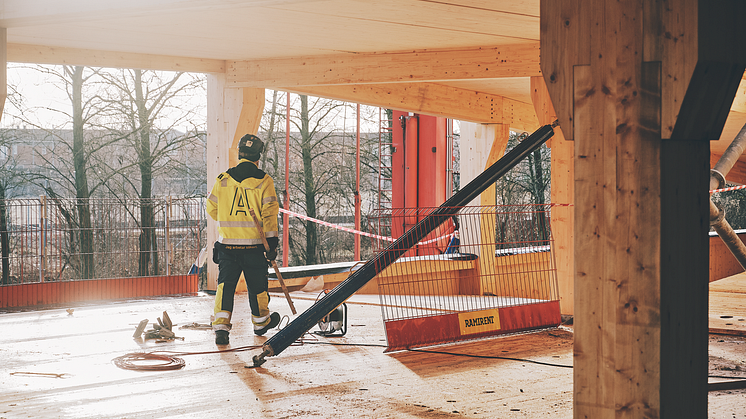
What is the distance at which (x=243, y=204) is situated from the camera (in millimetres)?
6570

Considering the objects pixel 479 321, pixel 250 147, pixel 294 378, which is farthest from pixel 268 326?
pixel 479 321

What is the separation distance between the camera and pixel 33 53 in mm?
8508

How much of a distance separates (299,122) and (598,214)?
22.8 m

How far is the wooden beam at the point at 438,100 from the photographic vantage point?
405 inches

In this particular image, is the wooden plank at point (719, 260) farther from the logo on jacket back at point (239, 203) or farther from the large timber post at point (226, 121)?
the logo on jacket back at point (239, 203)

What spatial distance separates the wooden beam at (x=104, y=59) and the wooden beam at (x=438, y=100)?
1.30 metres

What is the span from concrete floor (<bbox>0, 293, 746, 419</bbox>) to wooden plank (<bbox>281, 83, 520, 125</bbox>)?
14.0 feet

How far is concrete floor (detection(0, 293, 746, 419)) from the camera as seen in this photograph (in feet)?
14.4

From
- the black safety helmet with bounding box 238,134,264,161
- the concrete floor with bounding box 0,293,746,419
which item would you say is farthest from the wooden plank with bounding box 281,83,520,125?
the concrete floor with bounding box 0,293,746,419

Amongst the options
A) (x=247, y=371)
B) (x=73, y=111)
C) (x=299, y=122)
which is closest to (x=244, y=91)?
(x=247, y=371)

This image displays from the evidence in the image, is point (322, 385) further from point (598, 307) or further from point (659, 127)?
point (659, 127)

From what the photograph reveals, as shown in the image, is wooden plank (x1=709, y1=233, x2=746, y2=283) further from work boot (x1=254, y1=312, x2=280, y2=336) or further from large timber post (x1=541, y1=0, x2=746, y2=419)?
large timber post (x1=541, y1=0, x2=746, y2=419)

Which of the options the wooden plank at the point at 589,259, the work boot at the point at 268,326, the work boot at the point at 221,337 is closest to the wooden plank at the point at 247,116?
the work boot at the point at 268,326

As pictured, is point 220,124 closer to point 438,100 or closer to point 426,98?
point 426,98
